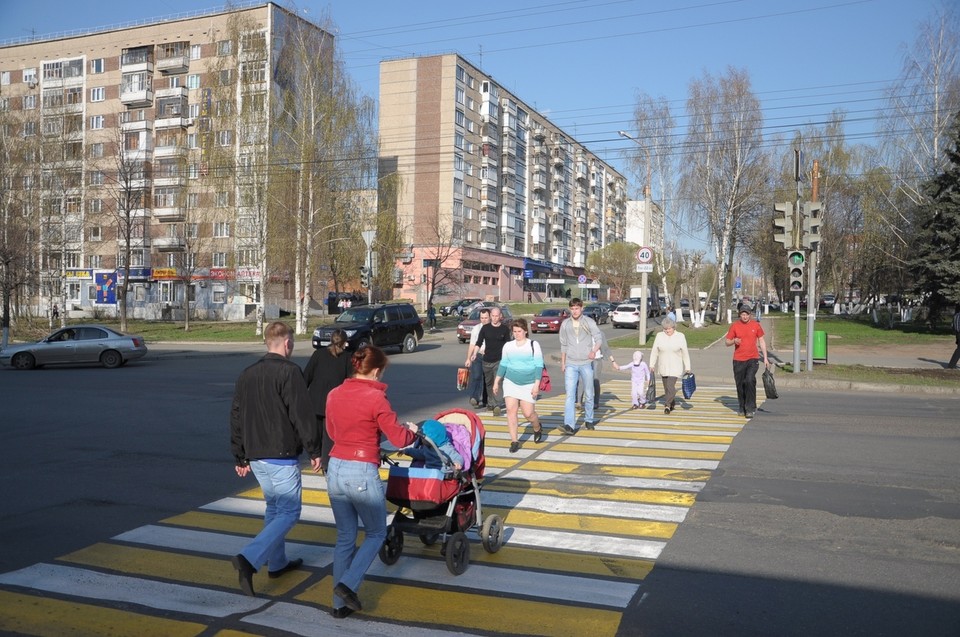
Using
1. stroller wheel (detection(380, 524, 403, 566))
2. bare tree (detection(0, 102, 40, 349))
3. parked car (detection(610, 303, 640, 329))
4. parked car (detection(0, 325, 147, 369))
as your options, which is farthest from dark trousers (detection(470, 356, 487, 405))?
parked car (detection(610, 303, 640, 329))

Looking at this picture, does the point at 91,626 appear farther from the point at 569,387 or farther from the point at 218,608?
the point at 569,387

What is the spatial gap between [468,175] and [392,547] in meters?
78.0

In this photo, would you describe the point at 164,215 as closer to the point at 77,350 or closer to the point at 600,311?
the point at 600,311

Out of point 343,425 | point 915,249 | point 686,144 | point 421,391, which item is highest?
point 686,144

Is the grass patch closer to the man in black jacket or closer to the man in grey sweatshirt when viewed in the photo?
the man in grey sweatshirt

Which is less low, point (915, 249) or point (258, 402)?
point (915, 249)

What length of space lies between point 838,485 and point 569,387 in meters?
4.00

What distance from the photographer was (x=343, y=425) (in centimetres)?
470

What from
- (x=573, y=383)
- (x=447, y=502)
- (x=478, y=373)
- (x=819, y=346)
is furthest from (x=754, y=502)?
(x=819, y=346)

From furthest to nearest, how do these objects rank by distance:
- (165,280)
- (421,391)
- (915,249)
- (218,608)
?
(165,280)
(915,249)
(421,391)
(218,608)

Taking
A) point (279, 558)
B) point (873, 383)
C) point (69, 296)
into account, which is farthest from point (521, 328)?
point (69, 296)

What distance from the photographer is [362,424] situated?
15.3 ft

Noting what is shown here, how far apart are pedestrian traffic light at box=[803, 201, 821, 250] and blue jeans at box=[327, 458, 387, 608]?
16.9 metres

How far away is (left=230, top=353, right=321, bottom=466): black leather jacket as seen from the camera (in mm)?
4961
